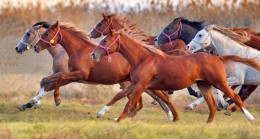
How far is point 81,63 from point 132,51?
2133 mm

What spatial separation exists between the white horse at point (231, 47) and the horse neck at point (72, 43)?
2.09 m

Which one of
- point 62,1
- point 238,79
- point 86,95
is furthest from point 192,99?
point 62,1

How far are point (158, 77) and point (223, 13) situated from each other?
1291 cm

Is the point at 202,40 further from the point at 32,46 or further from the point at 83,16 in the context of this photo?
the point at 83,16

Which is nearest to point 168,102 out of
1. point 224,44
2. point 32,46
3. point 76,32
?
point 224,44

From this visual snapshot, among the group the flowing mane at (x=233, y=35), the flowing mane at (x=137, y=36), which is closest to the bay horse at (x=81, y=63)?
the flowing mane at (x=137, y=36)

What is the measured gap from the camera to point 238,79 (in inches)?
658

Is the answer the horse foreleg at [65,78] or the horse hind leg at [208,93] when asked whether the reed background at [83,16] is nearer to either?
the horse foreleg at [65,78]

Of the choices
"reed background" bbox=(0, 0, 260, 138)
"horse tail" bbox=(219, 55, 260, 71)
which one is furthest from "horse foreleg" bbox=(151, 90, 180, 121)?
"reed background" bbox=(0, 0, 260, 138)

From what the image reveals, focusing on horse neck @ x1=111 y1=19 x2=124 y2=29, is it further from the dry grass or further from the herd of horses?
the dry grass

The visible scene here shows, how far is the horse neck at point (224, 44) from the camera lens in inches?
664

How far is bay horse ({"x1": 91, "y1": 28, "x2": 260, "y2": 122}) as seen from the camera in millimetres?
14172

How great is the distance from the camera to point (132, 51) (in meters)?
14.5

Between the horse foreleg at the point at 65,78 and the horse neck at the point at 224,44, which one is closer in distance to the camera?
the horse foreleg at the point at 65,78
